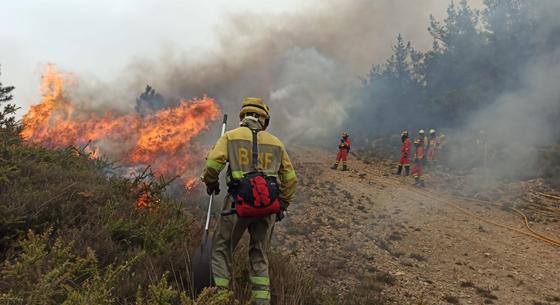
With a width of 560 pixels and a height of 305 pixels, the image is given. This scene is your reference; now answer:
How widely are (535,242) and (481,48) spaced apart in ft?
76.9

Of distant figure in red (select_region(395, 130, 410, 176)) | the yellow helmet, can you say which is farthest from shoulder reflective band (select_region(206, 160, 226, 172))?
distant figure in red (select_region(395, 130, 410, 176))

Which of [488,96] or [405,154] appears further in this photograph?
[488,96]

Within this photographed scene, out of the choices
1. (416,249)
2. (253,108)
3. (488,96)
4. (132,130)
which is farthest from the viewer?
(488,96)

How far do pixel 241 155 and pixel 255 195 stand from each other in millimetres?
473

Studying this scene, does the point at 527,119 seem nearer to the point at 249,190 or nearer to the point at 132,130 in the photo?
the point at 132,130

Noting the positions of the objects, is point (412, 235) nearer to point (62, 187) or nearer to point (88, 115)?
point (62, 187)

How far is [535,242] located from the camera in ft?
27.1

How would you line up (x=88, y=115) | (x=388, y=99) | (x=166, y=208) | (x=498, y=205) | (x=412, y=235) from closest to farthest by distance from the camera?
1. (x=166, y=208)
2. (x=412, y=235)
3. (x=498, y=205)
4. (x=88, y=115)
5. (x=388, y=99)

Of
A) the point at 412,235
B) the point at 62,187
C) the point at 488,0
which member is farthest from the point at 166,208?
the point at 488,0

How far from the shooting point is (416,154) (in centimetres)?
1393

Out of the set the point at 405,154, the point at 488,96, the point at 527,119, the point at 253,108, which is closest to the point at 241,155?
the point at 253,108

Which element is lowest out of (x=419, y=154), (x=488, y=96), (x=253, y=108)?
(x=253, y=108)

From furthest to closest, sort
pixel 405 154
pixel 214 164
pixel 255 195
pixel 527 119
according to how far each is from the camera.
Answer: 1. pixel 527 119
2. pixel 405 154
3. pixel 214 164
4. pixel 255 195

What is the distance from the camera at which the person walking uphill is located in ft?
10.6
